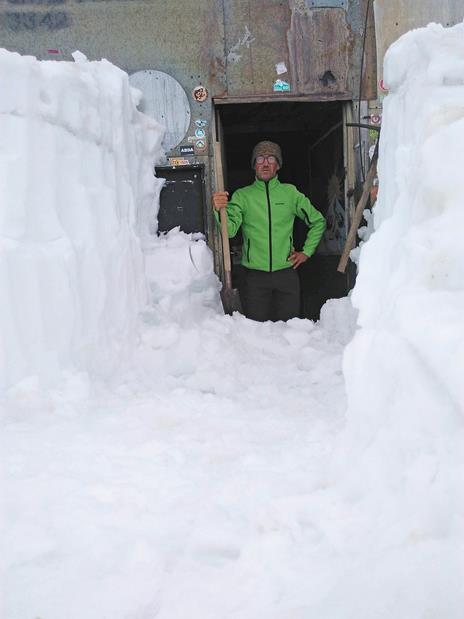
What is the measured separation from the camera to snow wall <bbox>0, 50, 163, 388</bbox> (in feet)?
8.98

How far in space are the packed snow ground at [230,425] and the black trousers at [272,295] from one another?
1191 millimetres

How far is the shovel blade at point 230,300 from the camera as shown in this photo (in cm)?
488

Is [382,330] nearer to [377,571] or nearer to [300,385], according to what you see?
[377,571]

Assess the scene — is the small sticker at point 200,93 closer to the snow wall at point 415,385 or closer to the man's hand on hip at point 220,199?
the man's hand on hip at point 220,199

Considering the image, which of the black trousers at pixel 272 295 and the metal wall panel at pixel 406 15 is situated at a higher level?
the metal wall panel at pixel 406 15

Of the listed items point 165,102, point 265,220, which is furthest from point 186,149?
point 265,220

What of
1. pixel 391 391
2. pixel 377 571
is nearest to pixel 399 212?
pixel 391 391

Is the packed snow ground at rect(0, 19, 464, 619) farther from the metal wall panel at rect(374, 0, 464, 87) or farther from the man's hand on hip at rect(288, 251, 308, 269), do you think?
the metal wall panel at rect(374, 0, 464, 87)

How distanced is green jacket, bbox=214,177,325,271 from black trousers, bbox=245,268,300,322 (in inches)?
3.2

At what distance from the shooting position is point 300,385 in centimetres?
338

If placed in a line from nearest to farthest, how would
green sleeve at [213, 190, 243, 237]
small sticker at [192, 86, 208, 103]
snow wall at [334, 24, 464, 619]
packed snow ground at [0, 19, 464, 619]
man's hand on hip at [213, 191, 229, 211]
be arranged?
snow wall at [334, 24, 464, 619], packed snow ground at [0, 19, 464, 619], man's hand on hip at [213, 191, 229, 211], green sleeve at [213, 190, 243, 237], small sticker at [192, 86, 208, 103]

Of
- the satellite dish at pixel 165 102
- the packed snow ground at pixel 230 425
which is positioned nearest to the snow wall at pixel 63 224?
the packed snow ground at pixel 230 425

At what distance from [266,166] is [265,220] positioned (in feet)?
1.58

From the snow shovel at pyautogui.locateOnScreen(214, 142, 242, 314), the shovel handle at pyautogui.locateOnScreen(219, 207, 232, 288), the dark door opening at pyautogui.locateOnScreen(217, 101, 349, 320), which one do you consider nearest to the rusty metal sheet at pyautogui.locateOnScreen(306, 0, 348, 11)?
the dark door opening at pyautogui.locateOnScreen(217, 101, 349, 320)
